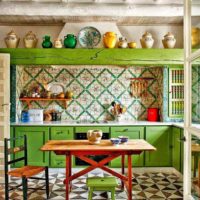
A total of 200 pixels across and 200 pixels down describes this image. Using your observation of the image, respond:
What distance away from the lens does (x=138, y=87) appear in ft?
19.5

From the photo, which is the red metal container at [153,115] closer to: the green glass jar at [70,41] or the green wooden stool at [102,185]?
the green glass jar at [70,41]

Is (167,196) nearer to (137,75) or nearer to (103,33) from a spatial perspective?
(137,75)

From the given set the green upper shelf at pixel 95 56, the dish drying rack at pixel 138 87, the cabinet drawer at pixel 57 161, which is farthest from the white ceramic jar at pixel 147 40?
the cabinet drawer at pixel 57 161

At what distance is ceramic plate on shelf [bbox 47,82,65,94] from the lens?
591 cm

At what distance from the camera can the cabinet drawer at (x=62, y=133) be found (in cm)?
525

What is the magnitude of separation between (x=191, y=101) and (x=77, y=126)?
10.4ft

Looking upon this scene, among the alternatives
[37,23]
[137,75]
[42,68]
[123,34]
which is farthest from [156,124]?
[37,23]

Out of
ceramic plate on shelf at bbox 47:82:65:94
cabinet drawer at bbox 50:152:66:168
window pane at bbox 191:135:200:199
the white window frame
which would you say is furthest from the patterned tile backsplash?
window pane at bbox 191:135:200:199

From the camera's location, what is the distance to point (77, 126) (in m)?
5.25

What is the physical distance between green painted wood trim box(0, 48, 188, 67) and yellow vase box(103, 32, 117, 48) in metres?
0.10

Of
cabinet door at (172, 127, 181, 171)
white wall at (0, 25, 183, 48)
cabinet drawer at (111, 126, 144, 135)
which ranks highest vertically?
white wall at (0, 25, 183, 48)

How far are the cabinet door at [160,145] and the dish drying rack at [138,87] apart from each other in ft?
3.02

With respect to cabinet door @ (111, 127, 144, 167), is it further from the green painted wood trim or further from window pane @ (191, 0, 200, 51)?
window pane @ (191, 0, 200, 51)

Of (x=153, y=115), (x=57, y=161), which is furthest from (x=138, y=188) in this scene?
(x=153, y=115)
